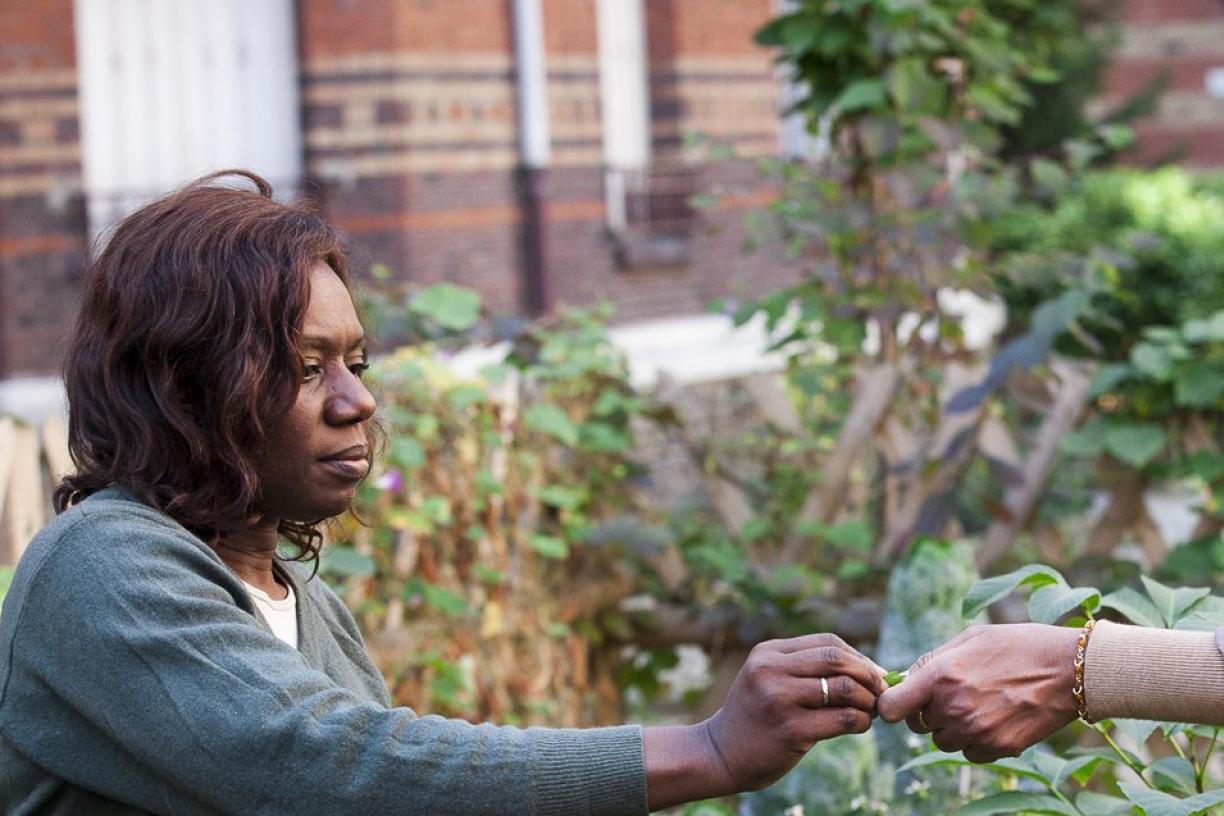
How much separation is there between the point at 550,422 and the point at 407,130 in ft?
24.1

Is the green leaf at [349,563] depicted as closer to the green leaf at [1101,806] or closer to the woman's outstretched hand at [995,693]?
the green leaf at [1101,806]

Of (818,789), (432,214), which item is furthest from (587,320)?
(432,214)

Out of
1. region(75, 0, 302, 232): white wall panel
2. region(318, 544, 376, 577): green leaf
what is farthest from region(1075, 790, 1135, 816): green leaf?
region(75, 0, 302, 232): white wall panel

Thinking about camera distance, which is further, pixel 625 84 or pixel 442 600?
pixel 625 84

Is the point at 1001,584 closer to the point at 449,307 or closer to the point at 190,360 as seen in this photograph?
the point at 190,360

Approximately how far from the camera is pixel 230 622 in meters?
1.83

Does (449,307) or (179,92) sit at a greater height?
(179,92)

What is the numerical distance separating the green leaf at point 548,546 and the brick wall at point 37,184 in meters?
6.60

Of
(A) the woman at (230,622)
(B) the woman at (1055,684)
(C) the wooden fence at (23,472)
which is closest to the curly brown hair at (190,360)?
(A) the woman at (230,622)

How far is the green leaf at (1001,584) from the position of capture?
225 centimetres

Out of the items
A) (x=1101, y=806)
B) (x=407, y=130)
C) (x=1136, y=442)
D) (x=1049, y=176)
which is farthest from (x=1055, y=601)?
(x=407, y=130)

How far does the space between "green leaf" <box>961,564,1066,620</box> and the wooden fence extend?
86.4 inches

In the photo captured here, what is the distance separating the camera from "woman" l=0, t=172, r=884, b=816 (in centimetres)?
176

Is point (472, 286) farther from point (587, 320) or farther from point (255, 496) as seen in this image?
point (255, 496)
